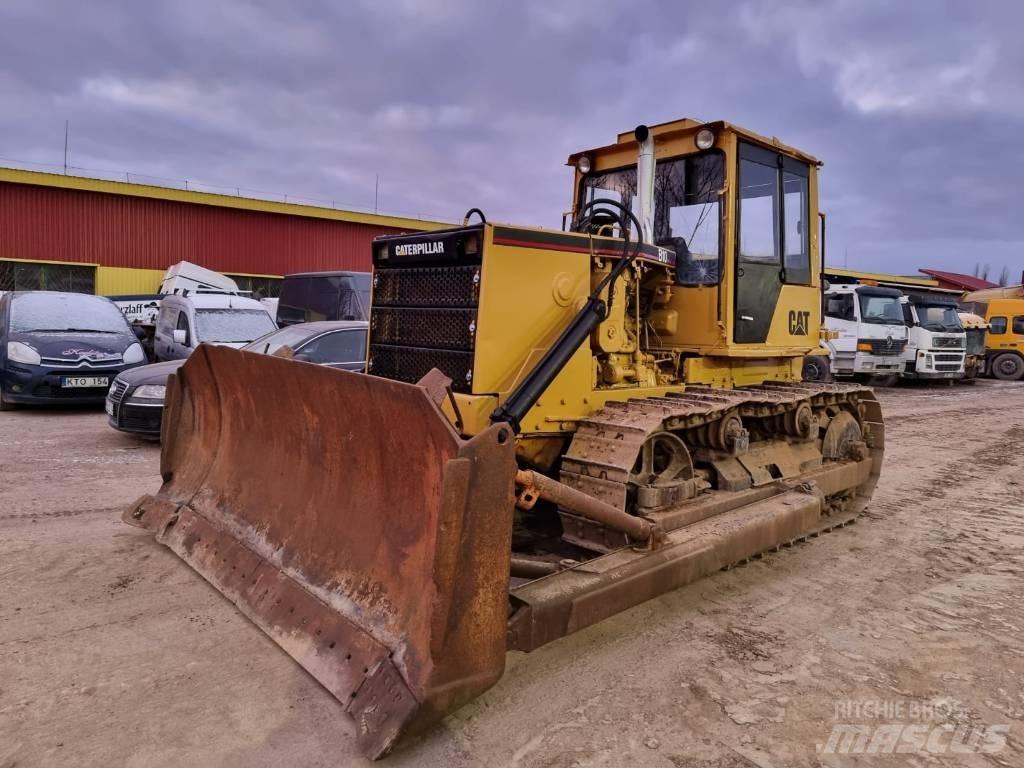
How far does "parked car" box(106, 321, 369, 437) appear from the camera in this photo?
25.2 ft

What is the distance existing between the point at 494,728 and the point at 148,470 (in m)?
5.19

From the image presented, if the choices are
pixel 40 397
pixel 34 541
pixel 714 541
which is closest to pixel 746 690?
pixel 714 541

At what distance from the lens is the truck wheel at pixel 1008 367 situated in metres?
22.4

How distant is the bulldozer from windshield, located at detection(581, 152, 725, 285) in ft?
0.06

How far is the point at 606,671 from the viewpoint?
330 centimetres

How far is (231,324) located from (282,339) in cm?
324

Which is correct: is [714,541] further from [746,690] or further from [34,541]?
[34,541]

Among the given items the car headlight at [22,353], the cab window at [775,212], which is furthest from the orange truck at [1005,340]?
the car headlight at [22,353]

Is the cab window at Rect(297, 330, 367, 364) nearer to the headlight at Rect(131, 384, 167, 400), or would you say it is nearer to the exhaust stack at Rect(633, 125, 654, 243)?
the headlight at Rect(131, 384, 167, 400)

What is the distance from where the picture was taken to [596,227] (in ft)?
16.9

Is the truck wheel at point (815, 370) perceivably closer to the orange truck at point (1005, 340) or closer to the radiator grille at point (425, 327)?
the orange truck at point (1005, 340)
